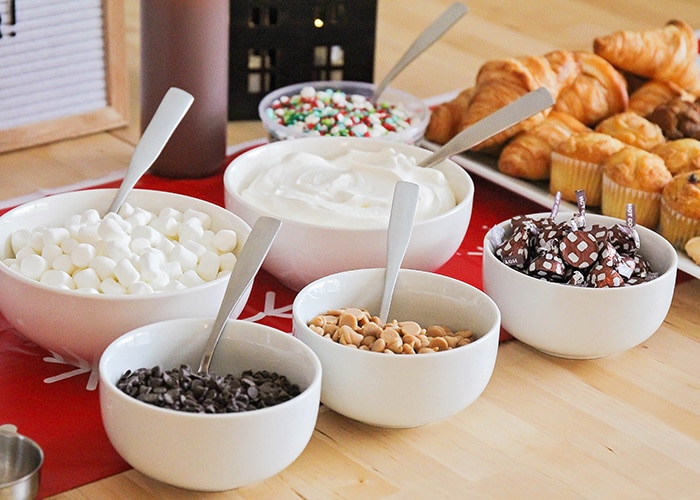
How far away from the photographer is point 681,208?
1506mm

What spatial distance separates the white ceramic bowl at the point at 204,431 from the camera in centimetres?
98

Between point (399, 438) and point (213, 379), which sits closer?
point (213, 379)

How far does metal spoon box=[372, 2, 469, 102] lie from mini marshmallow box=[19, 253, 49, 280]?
0.87 metres

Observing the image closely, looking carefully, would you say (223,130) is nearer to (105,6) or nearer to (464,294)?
(105,6)

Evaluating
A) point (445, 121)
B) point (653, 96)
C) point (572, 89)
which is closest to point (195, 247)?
point (445, 121)

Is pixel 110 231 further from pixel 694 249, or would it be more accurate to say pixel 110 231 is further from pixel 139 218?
pixel 694 249

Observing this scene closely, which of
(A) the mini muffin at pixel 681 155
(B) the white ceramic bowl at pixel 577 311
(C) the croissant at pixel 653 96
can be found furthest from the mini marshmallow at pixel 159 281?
(C) the croissant at pixel 653 96

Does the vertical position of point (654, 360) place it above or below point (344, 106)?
below

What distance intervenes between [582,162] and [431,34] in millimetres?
389

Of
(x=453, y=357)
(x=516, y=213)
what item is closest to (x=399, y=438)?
(x=453, y=357)

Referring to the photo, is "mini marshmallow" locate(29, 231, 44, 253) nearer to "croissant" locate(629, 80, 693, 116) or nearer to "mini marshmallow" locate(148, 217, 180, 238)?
"mini marshmallow" locate(148, 217, 180, 238)

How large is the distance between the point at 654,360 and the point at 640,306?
0.39ft

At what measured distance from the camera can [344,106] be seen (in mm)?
1860

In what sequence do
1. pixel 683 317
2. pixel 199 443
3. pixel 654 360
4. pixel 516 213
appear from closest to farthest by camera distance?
1. pixel 199 443
2. pixel 654 360
3. pixel 683 317
4. pixel 516 213
